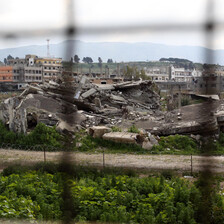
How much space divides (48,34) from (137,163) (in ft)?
A: 19.6

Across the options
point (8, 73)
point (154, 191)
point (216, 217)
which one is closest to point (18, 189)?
point (8, 73)

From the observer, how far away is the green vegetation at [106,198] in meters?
3.35

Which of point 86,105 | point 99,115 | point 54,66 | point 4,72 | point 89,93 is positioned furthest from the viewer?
point 89,93

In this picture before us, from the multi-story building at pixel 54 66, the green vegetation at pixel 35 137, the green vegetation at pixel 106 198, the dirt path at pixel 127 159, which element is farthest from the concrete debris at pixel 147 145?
the multi-story building at pixel 54 66

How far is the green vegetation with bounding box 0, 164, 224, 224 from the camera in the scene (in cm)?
335

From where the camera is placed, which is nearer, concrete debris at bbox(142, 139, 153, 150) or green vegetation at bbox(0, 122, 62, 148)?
green vegetation at bbox(0, 122, 62, 148)

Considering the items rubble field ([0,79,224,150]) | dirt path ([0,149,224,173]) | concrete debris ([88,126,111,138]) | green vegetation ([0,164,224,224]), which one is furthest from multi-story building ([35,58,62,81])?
concrete debris ([88,126,111,138])

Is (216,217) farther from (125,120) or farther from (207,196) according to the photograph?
(125,120)

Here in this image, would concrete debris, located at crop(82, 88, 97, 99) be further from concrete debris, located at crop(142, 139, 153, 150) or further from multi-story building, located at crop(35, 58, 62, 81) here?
multi-story building, located at crop(35, 58, 62, 81)

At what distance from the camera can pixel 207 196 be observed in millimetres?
1063

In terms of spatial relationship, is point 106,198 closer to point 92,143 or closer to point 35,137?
point 92,143

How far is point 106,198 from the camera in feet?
14.0

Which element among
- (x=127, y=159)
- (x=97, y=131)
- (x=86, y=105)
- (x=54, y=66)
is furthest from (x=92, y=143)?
(x=54, y=66)

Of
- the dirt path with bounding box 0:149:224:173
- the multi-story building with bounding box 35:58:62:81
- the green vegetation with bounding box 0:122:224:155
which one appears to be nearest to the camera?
the multi-story building with bounding box 35:58:62:81
